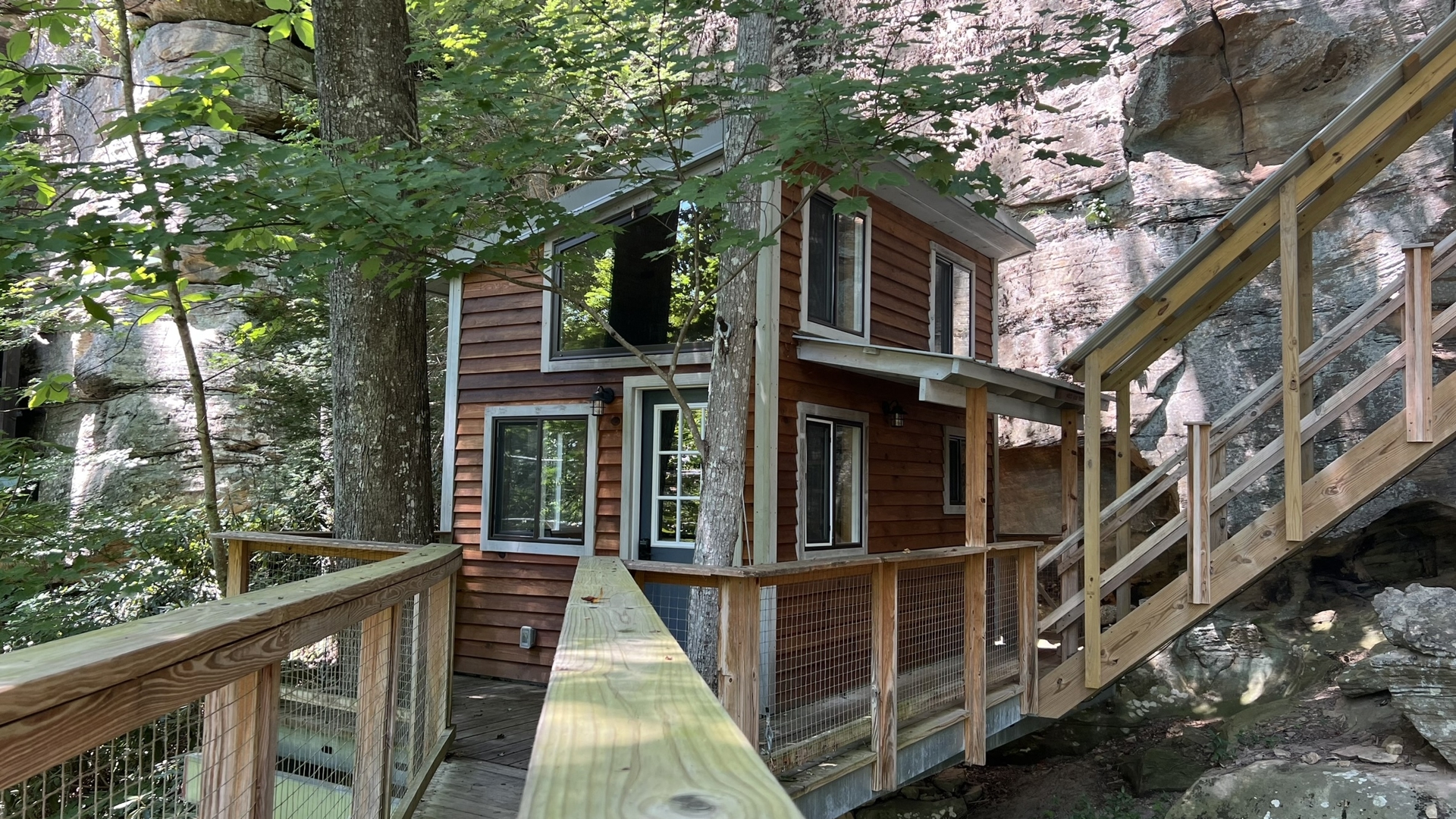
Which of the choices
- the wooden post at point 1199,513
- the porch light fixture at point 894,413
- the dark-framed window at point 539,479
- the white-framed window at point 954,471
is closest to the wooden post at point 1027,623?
the wooden post at point 1199,513

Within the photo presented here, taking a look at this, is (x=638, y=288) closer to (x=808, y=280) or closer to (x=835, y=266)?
(x=808, y=280)

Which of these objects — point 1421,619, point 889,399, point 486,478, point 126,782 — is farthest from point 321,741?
point 1421,619

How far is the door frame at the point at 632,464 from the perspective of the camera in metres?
8.50

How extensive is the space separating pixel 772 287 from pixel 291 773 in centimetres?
525

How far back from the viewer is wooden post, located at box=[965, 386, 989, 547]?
6.77 metres

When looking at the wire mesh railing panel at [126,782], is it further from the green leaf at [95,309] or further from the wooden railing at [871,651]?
the green leaf at [95,309]

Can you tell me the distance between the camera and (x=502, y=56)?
19.2 feet

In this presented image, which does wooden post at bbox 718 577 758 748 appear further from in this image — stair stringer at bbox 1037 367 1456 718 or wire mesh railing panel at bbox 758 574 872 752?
stair stringer at bbox 1037 367 1456 718

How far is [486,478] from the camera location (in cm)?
938

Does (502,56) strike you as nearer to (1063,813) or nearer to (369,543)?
(369,543)

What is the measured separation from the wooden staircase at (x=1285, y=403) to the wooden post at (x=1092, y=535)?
0.5 inches

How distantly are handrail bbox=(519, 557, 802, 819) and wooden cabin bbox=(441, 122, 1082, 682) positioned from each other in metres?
6.10

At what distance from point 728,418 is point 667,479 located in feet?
7.11

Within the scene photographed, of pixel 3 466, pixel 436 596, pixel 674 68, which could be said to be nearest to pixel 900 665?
pixel 436 596
